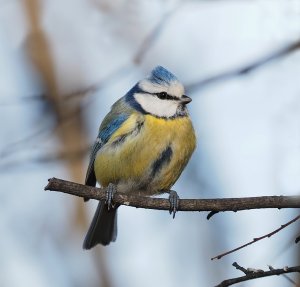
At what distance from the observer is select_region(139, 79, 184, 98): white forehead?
4.03 m

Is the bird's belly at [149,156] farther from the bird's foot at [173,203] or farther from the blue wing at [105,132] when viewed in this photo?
the bird's foot at [173,203]

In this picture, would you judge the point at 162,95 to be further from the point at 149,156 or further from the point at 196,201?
the point at 196,201

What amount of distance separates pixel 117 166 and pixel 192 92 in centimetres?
72

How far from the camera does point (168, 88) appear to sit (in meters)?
4.05

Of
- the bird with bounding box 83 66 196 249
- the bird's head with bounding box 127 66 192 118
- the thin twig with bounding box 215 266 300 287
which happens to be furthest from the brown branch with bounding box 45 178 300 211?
the bird's head with bounding box 127 66 192 118

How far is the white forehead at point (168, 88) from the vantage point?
4.03 m

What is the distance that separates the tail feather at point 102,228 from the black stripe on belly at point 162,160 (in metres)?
0.61

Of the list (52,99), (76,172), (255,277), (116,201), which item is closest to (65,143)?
(76,172)

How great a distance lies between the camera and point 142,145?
3.77 meters

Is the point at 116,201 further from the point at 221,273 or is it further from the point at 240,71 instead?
the point at 221,273

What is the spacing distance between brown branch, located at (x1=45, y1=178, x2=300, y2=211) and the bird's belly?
76 cm

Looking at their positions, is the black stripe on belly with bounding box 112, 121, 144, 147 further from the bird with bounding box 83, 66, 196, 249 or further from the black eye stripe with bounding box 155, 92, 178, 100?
the black eye stripe with bounding box 155, 92, 178, 100

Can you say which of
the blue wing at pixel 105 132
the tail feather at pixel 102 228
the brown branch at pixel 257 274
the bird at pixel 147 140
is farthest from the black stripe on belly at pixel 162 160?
the brown branch at pixel 257 274

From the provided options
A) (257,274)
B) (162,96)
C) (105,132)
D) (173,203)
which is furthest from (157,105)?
(257,274)
